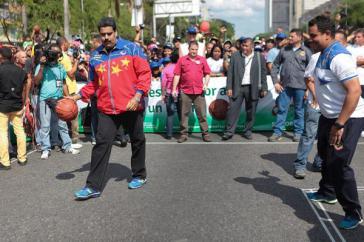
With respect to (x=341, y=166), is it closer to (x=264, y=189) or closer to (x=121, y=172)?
Result: (x=264, y=189)

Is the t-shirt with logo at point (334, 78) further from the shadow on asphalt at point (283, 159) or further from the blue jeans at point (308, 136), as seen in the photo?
the shadow on asphalt at point (283, 159)

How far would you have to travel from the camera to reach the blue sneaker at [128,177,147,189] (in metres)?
5.85

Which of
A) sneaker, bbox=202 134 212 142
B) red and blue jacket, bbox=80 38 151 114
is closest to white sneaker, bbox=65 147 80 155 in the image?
sneaker, bbox=202 134 212 142

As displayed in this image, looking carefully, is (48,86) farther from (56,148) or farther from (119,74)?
(119,74)

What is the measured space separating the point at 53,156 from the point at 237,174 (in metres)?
3.29

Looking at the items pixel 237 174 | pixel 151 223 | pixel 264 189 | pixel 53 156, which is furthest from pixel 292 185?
pixel 53 156

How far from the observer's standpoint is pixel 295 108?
8797 millimetres

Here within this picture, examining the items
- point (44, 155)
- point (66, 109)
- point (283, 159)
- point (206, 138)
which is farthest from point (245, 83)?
point (66, 109)

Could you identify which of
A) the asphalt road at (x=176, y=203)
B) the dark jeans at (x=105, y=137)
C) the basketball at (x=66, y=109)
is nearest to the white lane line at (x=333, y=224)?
the asphalt road at (x=176, y=203)

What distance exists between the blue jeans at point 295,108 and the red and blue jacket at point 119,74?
414 cm

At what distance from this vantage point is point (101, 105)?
554 centimetres

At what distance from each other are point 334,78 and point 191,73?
4.81 meters

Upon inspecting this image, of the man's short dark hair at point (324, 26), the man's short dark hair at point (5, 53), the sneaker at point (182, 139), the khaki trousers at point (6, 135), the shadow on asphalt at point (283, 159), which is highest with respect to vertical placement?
the man's short dark hair at point (324, 26)

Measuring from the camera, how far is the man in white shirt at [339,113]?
4.20m
